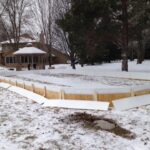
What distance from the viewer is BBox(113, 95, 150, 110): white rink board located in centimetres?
961

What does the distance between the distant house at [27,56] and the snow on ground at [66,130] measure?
31172 mm

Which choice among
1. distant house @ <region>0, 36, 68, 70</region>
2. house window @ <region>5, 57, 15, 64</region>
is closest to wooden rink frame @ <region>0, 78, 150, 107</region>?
distant house @ <region>0, 36, 68, 70</region>

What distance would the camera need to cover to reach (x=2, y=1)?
41250 mm

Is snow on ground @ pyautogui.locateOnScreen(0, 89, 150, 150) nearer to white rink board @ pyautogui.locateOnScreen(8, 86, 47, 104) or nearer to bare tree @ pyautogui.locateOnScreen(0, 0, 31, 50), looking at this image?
white rink board @ pyautogui.locateOnScreen(8, 86, 47, 104)

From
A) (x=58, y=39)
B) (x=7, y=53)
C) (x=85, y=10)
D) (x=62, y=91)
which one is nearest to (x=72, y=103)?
(x=62, y=91)

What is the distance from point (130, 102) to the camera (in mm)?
9938

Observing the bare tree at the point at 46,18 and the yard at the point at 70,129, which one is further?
the bare tree at the point at 46,18

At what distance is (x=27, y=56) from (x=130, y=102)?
37.4 meters

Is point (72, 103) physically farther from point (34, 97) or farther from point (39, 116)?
point (34, 97)

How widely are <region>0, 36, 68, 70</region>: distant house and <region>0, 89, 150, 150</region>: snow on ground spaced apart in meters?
31.2

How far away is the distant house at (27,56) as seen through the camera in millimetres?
42200

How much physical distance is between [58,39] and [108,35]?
670 inches

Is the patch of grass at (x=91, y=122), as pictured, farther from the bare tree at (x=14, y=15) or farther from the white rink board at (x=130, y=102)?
the bare tree at (x=14, y=15)

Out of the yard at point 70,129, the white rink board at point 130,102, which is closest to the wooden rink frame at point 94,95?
the white rink board at point 130,102
